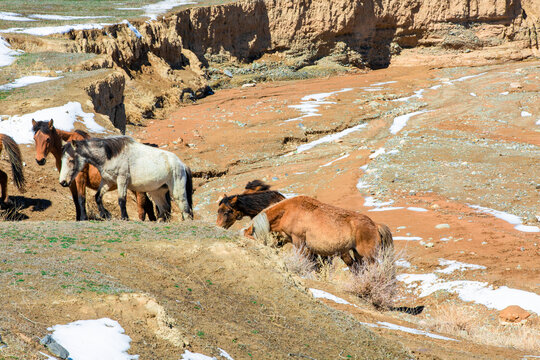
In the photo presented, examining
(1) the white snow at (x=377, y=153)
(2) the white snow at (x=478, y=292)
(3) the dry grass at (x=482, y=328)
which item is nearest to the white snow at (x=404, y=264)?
(2) the white snow at (x=478, y=292)

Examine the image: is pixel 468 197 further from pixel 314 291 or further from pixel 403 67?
pixel 403 67

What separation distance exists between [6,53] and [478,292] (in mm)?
24950

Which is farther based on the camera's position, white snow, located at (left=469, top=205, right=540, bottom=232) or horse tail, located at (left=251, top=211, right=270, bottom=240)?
white snow, located at (left=469, top=205, right=540, bottom=232)

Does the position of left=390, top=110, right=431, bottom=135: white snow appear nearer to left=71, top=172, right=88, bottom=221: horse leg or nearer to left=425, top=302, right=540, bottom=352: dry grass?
left=425, top=302, right=540, bottom=352: dry grass

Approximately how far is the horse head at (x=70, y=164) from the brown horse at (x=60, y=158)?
76 cm

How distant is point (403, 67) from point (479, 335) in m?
47.5

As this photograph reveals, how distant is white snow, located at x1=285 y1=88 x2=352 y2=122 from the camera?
34.0 meters

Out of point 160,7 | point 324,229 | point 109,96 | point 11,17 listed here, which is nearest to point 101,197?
point 324,229

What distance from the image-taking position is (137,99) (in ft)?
119

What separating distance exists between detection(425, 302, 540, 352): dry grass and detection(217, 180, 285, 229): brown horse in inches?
158

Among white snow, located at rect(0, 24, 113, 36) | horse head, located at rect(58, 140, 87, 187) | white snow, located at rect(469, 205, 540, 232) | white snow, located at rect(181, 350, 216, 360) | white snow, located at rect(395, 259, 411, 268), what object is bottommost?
white snow, located at rect(469, 205, 540, 232)

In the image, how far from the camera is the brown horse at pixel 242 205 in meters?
12.8

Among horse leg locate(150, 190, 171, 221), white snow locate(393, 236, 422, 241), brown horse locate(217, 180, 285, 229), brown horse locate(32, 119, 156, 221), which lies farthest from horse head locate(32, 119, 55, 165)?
white snow locate(393, 236, 422, 241)

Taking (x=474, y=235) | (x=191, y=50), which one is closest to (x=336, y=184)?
(x=474, y=235)
